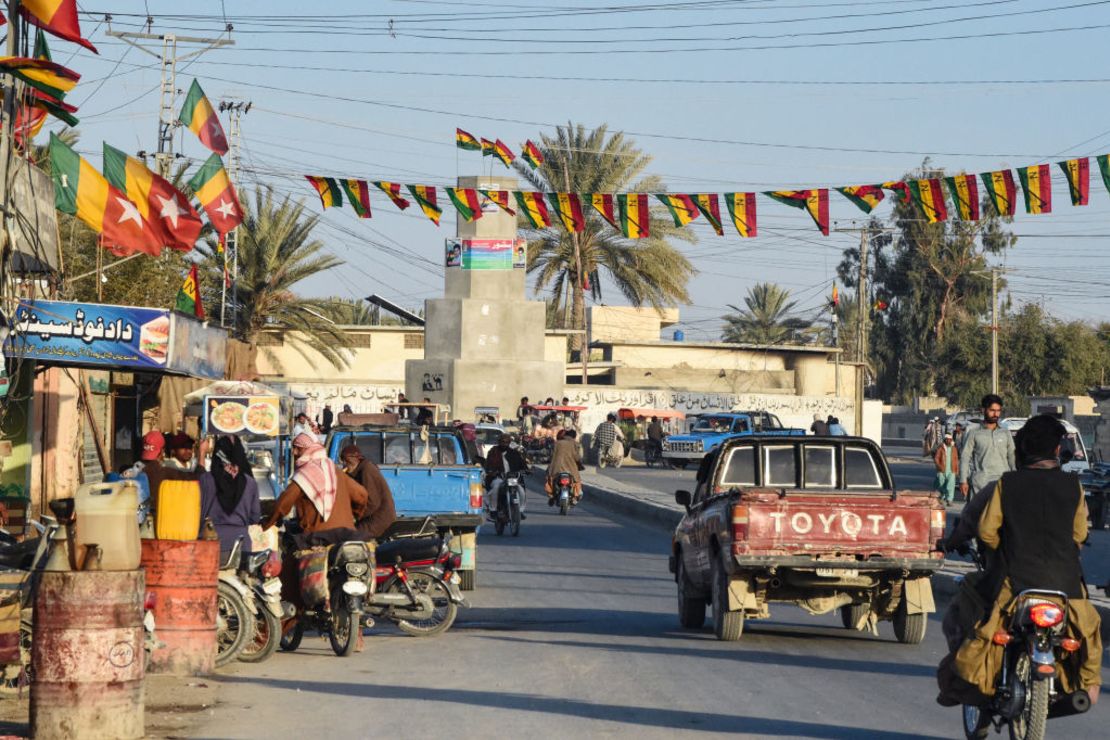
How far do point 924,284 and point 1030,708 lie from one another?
88.0m

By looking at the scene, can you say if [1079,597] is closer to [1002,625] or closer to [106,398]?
[1002,625]

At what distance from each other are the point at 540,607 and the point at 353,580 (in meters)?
4.27

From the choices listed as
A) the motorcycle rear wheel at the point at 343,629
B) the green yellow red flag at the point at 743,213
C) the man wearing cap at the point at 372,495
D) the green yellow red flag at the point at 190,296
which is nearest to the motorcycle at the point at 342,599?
the motorcycle rear wheel at the point at 343,629

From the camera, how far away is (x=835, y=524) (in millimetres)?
12742

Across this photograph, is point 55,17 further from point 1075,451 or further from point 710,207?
point 1075,451

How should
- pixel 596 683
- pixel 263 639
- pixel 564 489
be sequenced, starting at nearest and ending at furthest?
pixel 596 683, pixel 263 639, pixel 564 489

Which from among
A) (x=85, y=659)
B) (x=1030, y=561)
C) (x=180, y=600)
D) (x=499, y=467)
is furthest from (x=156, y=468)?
(x=499, y=467)

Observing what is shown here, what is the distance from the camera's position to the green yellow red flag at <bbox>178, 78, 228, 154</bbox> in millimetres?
23688

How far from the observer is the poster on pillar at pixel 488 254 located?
66688mm

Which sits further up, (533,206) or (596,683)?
(533,206)

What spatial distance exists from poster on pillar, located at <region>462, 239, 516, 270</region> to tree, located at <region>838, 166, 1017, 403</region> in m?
31.3

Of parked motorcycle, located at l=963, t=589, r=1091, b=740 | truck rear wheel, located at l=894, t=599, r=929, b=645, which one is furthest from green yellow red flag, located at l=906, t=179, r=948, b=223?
parked motorcycle, located at l=963, t=589, r=1091, b=740

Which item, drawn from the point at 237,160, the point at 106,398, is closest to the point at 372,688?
the point at 106,398

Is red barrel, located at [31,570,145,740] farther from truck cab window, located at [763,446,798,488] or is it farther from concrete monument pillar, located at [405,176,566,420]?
concrete monument pillar, located at [405,176,566,420]
